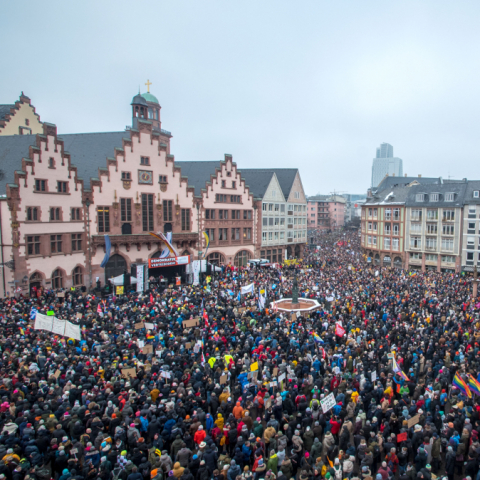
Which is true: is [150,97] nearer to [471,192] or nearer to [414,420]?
[471,192]

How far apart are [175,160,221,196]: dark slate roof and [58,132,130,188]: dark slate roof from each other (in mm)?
10771

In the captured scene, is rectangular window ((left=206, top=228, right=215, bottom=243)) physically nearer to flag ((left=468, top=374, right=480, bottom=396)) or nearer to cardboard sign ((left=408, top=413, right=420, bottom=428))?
flag ((left=468, top=374, right=480, bottom=396))

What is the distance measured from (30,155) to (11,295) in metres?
12.4

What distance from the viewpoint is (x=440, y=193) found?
59562mm

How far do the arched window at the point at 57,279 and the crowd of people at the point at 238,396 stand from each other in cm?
1009

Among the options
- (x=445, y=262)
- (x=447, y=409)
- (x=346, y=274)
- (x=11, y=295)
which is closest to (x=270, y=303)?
(x=346, y=274)

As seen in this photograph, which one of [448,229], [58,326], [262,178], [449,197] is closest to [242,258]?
[262,178]

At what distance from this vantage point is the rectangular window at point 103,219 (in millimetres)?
41653

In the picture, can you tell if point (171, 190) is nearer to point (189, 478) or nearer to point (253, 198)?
point (253, 198)

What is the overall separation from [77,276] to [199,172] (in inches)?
936

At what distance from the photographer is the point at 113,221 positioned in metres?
42.4

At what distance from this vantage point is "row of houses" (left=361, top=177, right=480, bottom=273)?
185 ft

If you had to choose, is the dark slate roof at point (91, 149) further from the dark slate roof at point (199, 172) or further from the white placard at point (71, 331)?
the white placard at point (71, 331)

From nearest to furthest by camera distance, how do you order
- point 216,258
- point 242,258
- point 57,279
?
point 57,279 → point 216,258 → point 242,258
